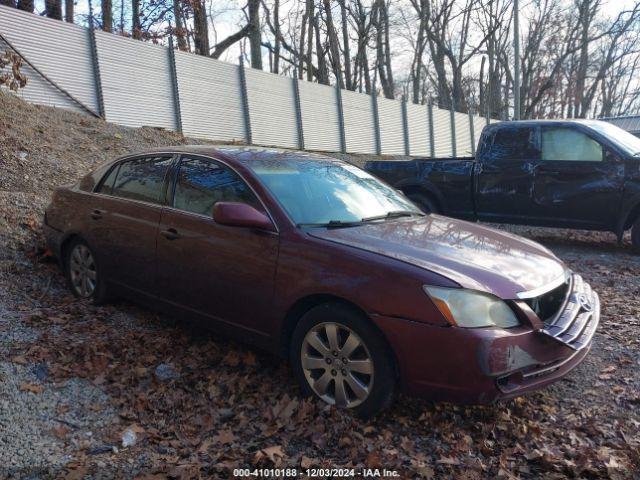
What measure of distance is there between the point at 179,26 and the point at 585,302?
24.6m

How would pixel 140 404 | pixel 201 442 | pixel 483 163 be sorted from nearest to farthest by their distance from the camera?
pixel 201 442
pixel 140 404
pixel 483 163

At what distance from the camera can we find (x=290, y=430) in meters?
3.43

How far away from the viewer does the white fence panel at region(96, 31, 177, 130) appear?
12797mm

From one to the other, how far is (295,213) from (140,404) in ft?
5.25

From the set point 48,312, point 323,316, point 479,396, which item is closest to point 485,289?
point 479,396

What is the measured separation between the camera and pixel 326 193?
14.2 ft

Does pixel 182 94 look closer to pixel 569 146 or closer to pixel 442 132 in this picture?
pixel 569 146

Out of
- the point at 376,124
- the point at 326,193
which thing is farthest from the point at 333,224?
the point at 376,124

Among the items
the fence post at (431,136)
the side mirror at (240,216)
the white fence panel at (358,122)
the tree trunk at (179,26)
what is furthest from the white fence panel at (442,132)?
the side mirror at (240,216)

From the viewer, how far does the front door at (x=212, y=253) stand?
3.87 m

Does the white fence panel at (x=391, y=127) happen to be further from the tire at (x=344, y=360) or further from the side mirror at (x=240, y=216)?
the tire at (x=344, y=360)

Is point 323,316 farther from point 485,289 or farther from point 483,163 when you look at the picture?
point 483,163

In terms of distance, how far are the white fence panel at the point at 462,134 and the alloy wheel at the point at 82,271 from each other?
87.9 feet

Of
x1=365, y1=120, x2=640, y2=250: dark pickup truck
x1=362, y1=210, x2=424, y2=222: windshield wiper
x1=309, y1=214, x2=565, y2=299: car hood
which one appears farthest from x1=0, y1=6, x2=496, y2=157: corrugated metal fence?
x1=309, y1=214, x2=565, y2=299: car hood
